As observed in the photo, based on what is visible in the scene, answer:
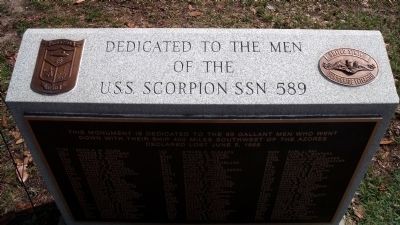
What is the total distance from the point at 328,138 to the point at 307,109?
36 centimetres

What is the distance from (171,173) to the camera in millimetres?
3848

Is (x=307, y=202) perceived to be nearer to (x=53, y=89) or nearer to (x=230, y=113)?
(x=230, y=113)

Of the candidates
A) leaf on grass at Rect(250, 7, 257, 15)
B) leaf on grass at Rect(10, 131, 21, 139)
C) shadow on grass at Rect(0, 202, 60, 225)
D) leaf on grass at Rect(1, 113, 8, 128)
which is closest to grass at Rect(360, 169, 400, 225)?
leaf on grass at Rect(250, 7, 257, 15)

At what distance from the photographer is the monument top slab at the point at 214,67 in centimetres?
327

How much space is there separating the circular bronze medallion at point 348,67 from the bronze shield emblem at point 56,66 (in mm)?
1786

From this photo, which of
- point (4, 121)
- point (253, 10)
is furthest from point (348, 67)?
point (4, 121)

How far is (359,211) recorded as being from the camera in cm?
480

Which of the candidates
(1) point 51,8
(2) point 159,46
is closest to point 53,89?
(2) point 159,46

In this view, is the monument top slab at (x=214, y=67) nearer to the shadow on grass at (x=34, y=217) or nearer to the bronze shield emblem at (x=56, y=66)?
the bronze shield emblem at (x=56, y=66)

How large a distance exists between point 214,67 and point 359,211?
96.8 inches

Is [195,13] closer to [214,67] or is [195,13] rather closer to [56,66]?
[214,67]

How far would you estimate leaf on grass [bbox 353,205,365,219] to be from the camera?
4758 mm

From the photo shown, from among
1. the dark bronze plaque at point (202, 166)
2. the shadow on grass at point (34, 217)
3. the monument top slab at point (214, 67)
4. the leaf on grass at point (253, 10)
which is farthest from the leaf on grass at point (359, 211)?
the leaf on grass at point (253, 10)

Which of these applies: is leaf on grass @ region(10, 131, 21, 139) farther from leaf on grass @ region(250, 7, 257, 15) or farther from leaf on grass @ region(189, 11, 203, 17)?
leaf on grass @ region(250, 7, 257, 15)
